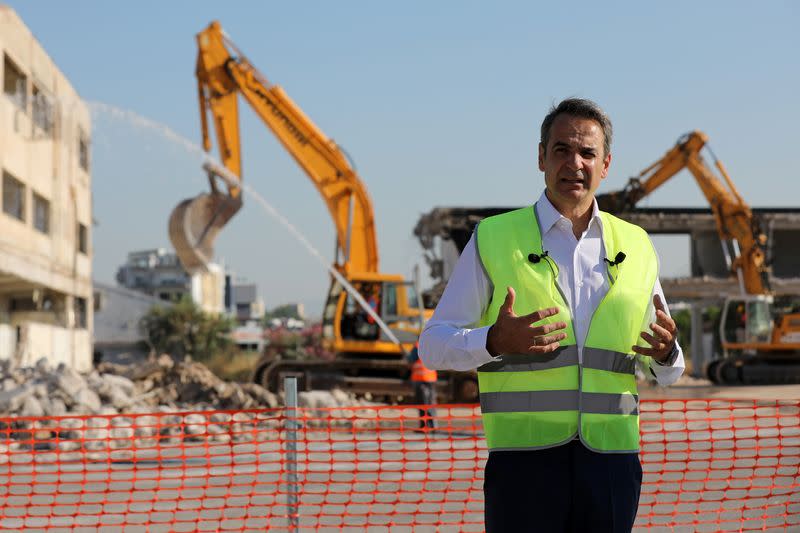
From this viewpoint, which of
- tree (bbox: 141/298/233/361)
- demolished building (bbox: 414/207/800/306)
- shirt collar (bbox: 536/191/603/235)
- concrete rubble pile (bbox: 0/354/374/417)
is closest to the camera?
shirt collar (bbox: 536/191/603/235)

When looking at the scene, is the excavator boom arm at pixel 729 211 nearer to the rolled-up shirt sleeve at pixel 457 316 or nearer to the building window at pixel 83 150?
the building window at pixel 83 150

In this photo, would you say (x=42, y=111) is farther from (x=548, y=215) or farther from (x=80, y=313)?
(x=548, y=215)

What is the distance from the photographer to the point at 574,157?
307 centimetres

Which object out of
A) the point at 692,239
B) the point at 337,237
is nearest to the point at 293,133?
the point at 337,237

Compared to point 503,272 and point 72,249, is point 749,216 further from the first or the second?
point 503,272

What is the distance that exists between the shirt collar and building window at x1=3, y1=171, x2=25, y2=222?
2876cm

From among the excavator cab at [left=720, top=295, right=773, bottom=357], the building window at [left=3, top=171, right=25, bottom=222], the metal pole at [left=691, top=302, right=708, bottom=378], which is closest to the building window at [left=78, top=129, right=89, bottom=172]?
the building window at [left=3, top=171, right=25, bottom=222]

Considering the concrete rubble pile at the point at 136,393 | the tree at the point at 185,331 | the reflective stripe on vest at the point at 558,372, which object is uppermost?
the tree at the point at 185,331

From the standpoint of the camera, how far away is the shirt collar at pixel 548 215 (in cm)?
321

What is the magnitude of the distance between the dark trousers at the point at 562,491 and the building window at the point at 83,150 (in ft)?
129

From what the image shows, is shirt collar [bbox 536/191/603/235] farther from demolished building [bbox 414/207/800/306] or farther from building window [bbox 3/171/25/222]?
demolished building [bbox 414/207/800/306]

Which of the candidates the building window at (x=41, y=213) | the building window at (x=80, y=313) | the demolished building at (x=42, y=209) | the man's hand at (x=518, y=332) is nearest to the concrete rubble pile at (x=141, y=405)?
the demolished building at (x=42, y=209)

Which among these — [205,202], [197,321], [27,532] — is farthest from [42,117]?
[197,321]

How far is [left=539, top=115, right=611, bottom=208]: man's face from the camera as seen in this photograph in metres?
3.07
